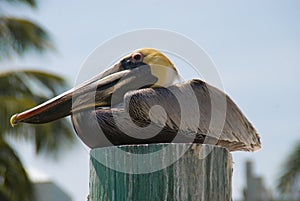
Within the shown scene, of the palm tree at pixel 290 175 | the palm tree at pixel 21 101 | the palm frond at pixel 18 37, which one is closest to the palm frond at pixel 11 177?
the palm tree at pixel 21 101

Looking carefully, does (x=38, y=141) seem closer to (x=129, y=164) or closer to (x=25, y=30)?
(x=25, y=30)

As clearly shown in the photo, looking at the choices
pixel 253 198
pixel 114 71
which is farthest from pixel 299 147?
pixel 114 71

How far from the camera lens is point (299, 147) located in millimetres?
12562

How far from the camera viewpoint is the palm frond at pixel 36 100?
1155 cm

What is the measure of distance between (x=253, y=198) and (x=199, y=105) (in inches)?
583

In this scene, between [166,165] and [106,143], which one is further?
[106,143]

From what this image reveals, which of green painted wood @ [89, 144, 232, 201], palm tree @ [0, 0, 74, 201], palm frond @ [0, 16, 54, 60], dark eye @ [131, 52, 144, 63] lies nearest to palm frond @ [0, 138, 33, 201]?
palm tree @ [0, 0, 74, 201]

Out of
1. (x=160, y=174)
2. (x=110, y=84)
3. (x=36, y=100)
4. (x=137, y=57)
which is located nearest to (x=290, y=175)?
(x=36, y=100)

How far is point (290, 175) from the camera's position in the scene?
12391 millimetres

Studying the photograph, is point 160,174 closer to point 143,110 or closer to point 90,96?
point 143,110

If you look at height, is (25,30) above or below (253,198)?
above

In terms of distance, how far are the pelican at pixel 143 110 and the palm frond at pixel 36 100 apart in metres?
8.25

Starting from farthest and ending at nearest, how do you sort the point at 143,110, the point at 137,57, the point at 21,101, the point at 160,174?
the point at 21,101 → the point at 137,57 → the point at 143,110 → the point at 160,174

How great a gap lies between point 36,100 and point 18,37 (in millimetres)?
1315
